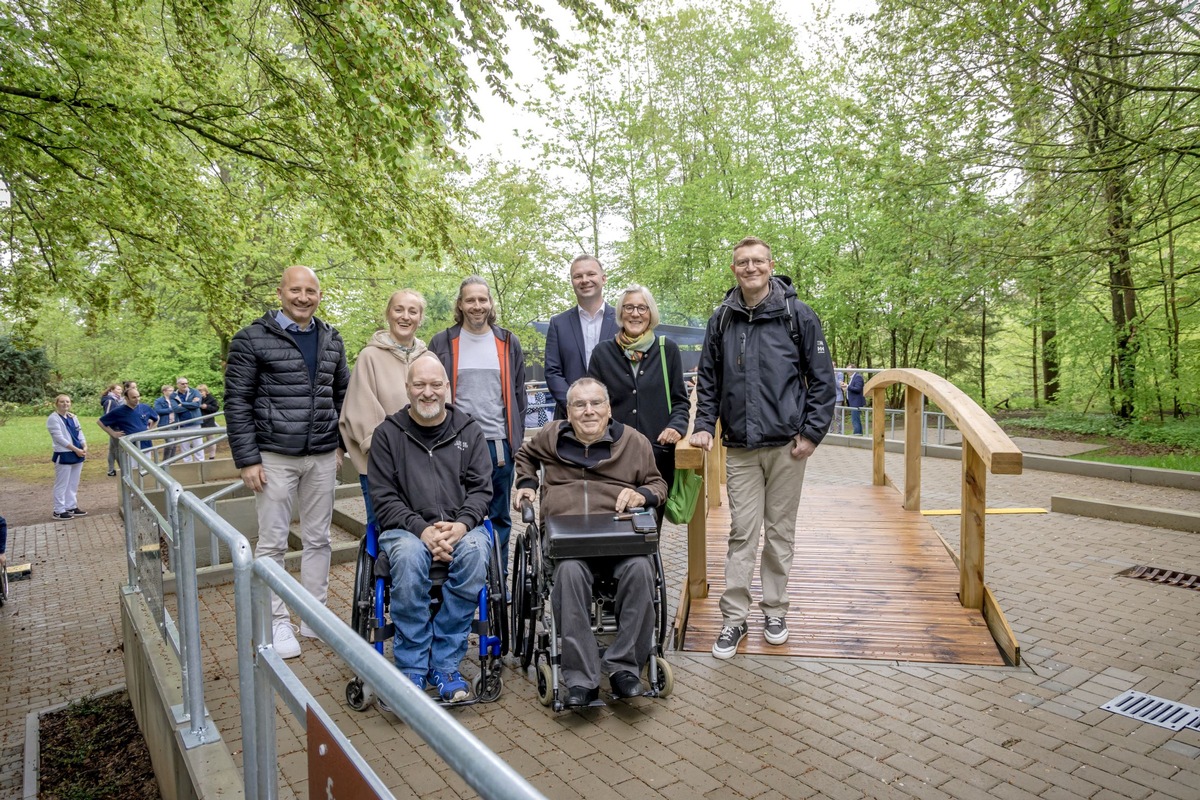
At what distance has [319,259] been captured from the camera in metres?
15.9

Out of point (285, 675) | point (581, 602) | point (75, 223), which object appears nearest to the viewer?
point (285, 675)

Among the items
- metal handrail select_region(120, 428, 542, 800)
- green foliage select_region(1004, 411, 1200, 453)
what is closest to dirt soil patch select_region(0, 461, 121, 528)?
metal handrail select_region(120, 428, 542, 800)

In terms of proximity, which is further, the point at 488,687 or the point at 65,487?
the point at 65,487

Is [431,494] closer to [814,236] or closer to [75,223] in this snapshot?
[75,223]

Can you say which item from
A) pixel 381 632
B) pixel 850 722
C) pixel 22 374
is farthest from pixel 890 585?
pixel 22 374

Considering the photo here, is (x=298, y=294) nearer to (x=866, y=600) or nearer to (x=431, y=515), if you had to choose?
(x=431, y=515)

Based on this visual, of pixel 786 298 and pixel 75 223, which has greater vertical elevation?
pixel 75 223

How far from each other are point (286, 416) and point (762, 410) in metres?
2.47

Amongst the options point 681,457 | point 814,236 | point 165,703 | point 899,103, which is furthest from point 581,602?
point 814,236

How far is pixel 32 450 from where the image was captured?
22156mm

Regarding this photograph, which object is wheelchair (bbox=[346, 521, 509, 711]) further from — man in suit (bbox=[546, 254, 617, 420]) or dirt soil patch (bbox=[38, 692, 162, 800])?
dirt soil patch (bbox=[38, 692, 162, 800])

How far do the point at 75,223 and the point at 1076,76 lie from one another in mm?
10328

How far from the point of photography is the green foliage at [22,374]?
91.7ft

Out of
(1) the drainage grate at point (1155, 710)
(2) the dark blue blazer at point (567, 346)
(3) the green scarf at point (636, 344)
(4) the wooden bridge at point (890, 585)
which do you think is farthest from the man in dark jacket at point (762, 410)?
(1) the drainage grate at point (1155, 710)
